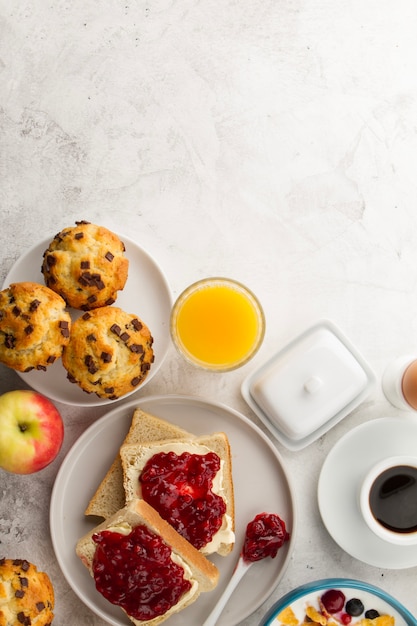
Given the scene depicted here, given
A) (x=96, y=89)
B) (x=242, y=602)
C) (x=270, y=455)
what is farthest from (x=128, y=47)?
(x=242, y=602)

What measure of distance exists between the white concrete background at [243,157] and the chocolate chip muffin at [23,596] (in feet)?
1.54

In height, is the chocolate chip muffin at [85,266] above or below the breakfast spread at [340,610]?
Answer: above

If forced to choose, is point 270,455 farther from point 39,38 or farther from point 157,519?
point 39,38

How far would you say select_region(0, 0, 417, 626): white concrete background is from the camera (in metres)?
2.21

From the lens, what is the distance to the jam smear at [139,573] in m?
1.92

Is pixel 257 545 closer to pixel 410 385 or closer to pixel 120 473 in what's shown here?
pixel 120 473

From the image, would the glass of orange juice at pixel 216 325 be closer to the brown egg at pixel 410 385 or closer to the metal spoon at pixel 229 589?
the brown egg at pixel 410 385

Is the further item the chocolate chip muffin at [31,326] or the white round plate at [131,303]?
the white round plate at [131,303]

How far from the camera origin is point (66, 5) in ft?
7.33

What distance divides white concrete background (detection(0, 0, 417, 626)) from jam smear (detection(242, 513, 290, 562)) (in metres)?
0.12

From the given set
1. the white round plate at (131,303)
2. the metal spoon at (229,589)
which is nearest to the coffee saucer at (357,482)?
the metal spoon at (229,589)

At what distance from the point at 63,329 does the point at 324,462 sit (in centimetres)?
88

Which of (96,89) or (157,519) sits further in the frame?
(96,89)

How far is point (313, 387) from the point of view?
208 cm
